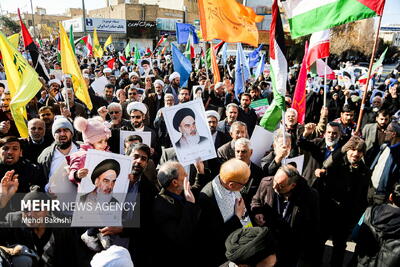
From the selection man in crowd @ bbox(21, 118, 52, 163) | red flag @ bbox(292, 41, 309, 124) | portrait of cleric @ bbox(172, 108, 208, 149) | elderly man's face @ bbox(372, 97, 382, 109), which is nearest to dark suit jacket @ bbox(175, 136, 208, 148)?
portrait of cleric @ bbox(172, 108, 208, 149)

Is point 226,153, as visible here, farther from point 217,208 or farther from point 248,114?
point 248,114

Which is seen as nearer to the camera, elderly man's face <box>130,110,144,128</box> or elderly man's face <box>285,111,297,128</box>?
elderly man's face <box>130,110,144,128</box>

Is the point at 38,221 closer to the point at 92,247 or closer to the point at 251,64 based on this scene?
the point at 92,247

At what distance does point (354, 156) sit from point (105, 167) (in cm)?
259

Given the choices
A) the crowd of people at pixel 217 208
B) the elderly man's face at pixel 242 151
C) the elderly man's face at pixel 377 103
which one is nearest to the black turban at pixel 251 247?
the crowd of people at pixel 217 208

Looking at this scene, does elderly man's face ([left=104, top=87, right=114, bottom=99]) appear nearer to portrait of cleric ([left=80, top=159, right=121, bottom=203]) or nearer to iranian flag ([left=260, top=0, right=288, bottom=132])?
iranian flag ([left=260, top=0, right=288, bottom=132])

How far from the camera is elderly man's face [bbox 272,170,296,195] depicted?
2.49m

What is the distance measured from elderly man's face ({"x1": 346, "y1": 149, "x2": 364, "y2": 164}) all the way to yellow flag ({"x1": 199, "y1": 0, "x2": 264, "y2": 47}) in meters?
3.28

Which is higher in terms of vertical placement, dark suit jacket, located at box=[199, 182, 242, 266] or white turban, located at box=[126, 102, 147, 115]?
white turban, located at box=[126, 102, 147, 115]

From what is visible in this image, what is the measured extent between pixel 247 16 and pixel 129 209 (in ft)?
15.8

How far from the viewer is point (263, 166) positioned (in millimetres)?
3373

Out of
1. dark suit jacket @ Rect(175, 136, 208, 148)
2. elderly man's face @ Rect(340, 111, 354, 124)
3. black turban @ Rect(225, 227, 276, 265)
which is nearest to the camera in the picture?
black turban @ Rect(225, 227, 276, 265)

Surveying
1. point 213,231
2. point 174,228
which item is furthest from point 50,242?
point 213,231

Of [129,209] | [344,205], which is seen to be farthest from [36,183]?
[344,205]
